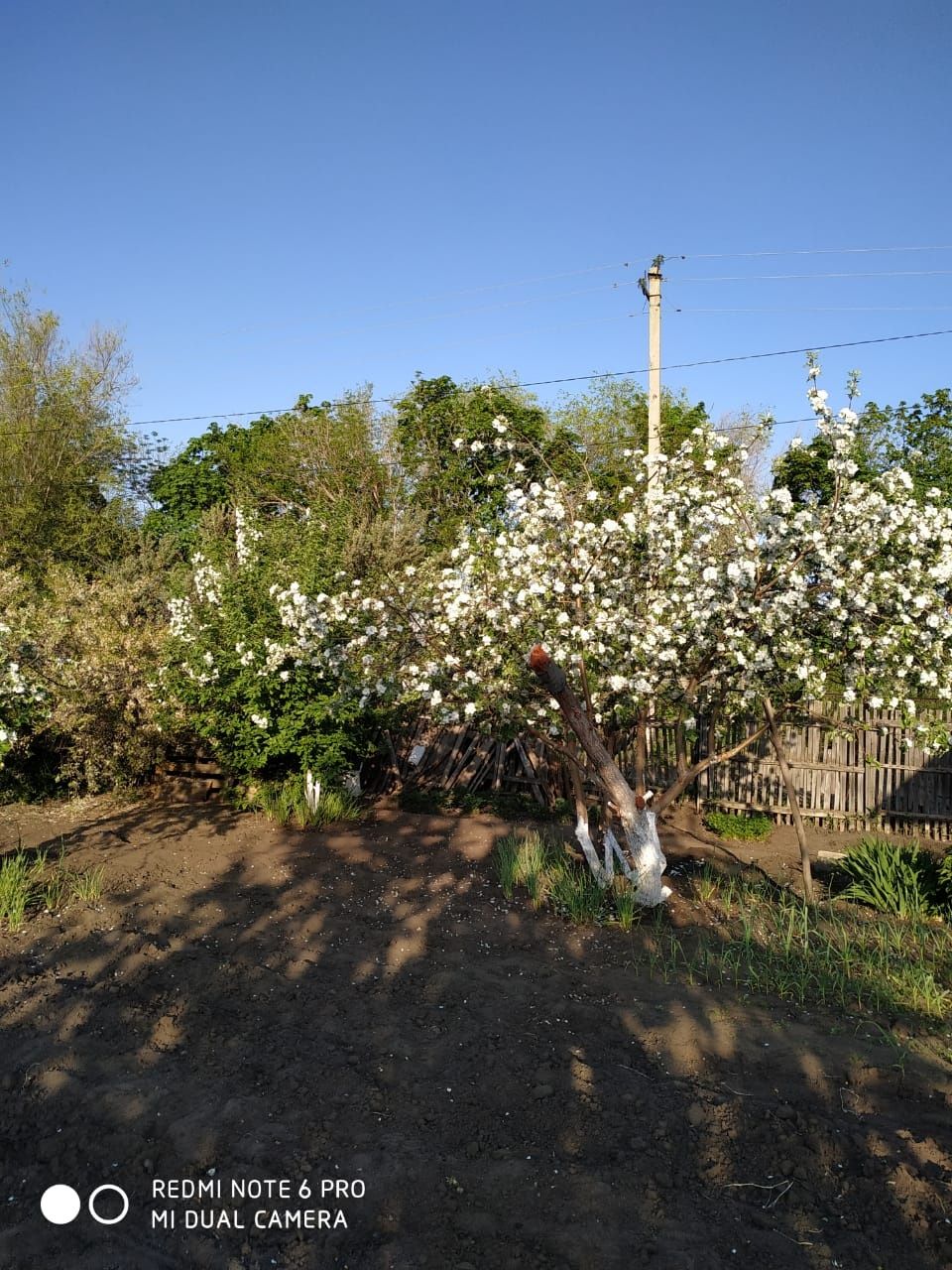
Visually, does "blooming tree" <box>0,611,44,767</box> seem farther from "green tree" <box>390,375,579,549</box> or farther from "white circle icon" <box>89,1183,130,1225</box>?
"green tree" <box>390,375,579,549</box>

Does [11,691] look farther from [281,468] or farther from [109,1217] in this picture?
[281,468]

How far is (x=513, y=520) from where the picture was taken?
7.07 meters

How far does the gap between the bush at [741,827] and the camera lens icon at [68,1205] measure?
7.65 meters

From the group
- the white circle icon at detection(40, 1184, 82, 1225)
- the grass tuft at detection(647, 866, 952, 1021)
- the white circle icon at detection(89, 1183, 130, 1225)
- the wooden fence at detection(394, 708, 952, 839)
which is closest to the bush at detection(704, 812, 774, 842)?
the wooden fence at detection(394, 708, 952, 839)

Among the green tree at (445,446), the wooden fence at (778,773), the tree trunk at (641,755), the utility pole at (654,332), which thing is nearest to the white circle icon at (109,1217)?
the tree trunk at (641,755)

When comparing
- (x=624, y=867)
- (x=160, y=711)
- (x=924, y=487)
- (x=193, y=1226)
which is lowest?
(x=193, y=1226)

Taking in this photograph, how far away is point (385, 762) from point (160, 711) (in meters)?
2.98

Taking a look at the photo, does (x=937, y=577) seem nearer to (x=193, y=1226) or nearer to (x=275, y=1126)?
(x=275, y=1126)

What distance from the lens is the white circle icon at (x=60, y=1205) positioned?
11.5 feet

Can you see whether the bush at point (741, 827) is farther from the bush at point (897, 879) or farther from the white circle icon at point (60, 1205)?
the white circle icon at point (60, 1205)

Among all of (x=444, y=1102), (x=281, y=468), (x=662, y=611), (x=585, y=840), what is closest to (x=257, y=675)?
(x=585, y=840)

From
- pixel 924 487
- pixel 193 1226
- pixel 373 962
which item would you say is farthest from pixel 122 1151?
pixel 924 487

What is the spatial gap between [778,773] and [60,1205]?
876cm

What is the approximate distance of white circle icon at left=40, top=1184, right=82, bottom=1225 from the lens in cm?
350
